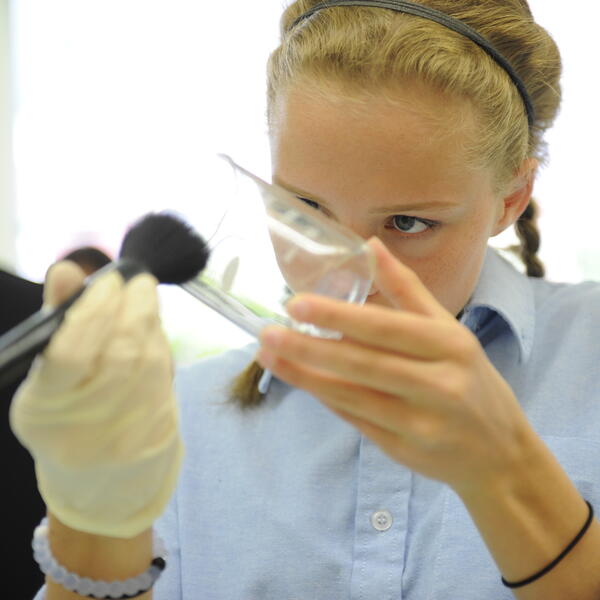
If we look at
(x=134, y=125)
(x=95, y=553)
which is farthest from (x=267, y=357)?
(x=134, y=125)

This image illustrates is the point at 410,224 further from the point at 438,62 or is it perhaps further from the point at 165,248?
the point at 165,248

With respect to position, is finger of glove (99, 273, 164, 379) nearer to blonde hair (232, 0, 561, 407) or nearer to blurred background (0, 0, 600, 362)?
blonde hair (232, 0, 561, 407)

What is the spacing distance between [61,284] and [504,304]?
586mm

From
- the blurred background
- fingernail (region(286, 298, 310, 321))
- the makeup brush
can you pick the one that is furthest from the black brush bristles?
the blurred background

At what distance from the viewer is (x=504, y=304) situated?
94 cm

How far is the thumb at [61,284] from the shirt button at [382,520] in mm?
490

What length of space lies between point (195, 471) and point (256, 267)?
39 cm

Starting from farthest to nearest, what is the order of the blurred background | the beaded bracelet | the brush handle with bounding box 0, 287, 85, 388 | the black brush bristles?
the blurred background → the beaded bracelet → the black brush bristles → the brush handle with bounding box 0, 287, 85, 388

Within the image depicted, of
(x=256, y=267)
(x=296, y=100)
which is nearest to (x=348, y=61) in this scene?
(x=296, y=100)

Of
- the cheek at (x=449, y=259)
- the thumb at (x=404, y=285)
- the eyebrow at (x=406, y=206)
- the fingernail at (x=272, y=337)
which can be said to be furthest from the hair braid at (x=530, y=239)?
the fingernail at (x=272, y=337)

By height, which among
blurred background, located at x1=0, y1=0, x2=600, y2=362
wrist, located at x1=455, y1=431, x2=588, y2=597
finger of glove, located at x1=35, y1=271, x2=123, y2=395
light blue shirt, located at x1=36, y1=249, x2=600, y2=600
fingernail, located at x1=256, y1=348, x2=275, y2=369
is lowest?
blurred background, located at x1=0, y1=0, x2=600, y2=362

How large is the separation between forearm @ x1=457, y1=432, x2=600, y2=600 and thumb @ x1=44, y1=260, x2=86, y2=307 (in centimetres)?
34

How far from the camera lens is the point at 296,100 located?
86 cm

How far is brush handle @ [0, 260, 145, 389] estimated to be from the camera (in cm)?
44
